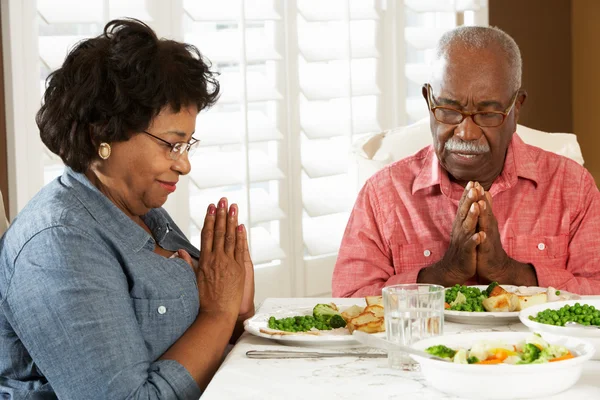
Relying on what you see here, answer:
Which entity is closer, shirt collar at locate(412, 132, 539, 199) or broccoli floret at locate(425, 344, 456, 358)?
broccoli floret at locate(425, 344, 456, 358)

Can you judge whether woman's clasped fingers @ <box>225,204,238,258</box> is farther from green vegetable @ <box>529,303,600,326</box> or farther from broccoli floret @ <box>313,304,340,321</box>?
green vegetable @ <box>529,303,600,326</box>

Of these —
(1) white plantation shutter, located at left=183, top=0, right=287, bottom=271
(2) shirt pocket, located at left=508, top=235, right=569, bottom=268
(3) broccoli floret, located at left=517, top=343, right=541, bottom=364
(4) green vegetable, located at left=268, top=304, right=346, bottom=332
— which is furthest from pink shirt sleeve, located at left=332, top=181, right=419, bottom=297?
(3) broccoli floret, located at left=517, top=343, right=541, bottom=364

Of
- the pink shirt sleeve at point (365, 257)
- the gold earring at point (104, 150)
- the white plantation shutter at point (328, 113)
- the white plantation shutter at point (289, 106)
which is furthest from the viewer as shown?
the white plantation shutter at point (328, 113)

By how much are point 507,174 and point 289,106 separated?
1.11 meters

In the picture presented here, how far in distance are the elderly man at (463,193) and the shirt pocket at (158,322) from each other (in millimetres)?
661

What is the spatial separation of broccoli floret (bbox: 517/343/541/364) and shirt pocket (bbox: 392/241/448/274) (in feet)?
3.23

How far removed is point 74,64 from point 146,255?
0.38 m

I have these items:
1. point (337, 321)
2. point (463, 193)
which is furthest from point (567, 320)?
point (463, 193)

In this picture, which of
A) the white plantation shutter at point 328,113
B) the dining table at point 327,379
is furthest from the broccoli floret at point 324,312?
the white plantation shutter at point 328,113

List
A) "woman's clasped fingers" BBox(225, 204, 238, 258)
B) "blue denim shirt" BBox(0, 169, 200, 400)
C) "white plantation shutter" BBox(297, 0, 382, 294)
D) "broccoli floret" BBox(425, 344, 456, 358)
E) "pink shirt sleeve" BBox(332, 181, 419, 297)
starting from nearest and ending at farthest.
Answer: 1. "broccoli floret" BBox(425, 344, 456, 358)
2. "blue denim shirt" BBox(0, 169, 200, 400)
3. "woman's clasped fingers" BBox(225, 204, 238, 258)
4. "pink shirt sleeve" BBox(332, 181, 419, 297)
5. "white plantation shutter" BBox(297, 0, 382, 294)

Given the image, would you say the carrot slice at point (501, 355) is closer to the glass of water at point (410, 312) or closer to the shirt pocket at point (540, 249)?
the glass of water at point (410, 312)

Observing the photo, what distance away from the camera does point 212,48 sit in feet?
10.2

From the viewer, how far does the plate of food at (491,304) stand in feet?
5.83

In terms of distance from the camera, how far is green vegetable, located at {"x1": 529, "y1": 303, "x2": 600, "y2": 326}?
5.16ft
